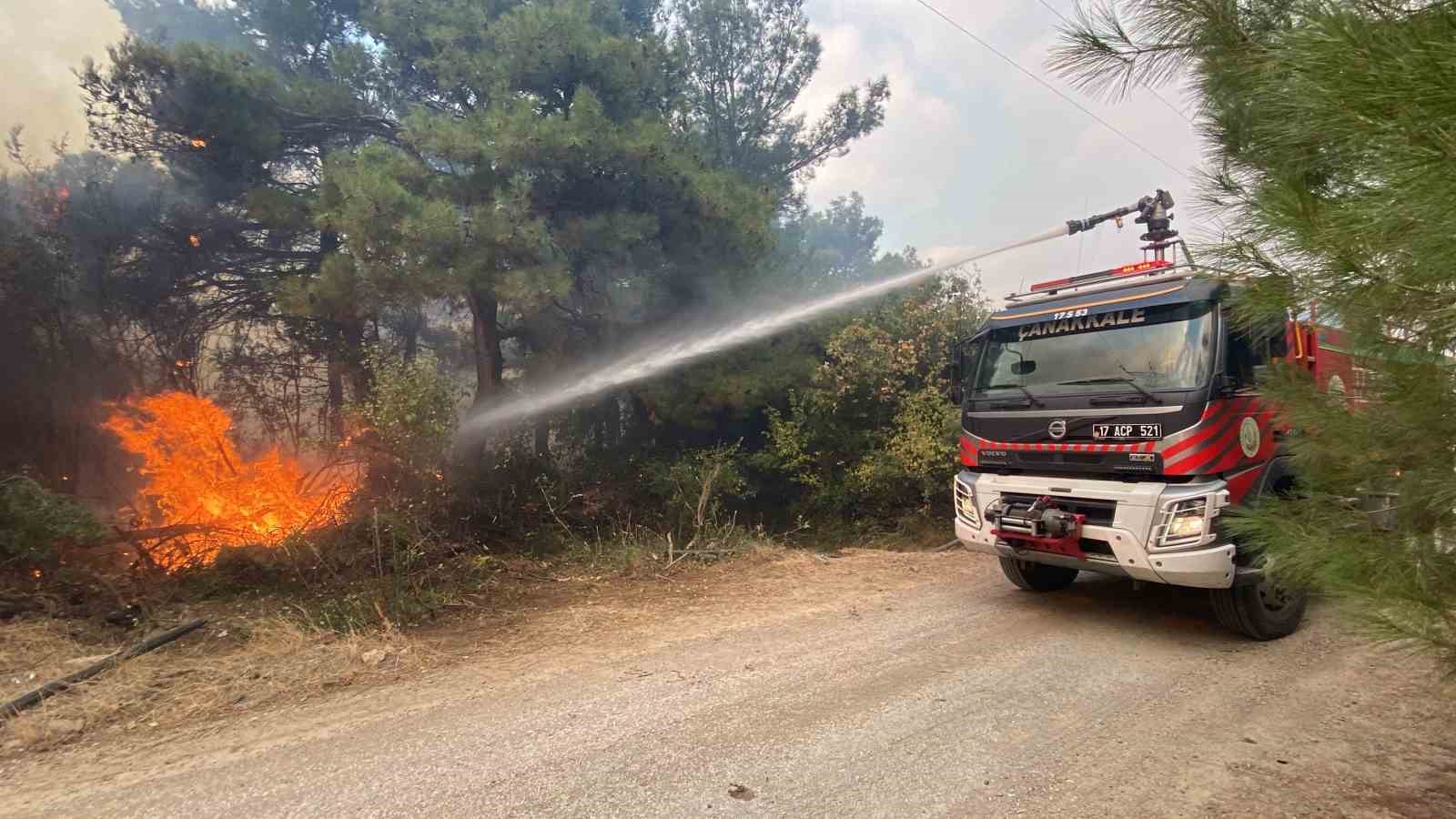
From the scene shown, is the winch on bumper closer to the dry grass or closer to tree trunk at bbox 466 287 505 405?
the dry grass

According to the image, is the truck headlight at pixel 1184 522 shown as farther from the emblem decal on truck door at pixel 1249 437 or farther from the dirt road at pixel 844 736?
the dirt road at pixel 844 736

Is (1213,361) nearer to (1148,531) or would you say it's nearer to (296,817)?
(1148,531)

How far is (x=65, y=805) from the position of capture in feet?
11.3

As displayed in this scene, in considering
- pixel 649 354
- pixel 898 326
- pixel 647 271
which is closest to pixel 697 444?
pixel 649 354

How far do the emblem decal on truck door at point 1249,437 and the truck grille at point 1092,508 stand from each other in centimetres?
103

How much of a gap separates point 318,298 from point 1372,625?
1329cm

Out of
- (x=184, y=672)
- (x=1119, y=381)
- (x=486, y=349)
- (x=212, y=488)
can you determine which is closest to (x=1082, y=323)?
(x=1119, y=381)

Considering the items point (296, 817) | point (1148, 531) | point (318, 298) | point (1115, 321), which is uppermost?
point (318, 298)

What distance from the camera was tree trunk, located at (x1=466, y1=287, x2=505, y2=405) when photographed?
14.7 meters

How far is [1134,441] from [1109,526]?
638mm

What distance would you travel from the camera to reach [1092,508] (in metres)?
5.47

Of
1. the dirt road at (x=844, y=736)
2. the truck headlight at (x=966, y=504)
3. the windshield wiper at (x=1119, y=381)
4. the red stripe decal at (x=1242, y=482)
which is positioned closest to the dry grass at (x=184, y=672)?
the dirt road at (x=844, y=736)

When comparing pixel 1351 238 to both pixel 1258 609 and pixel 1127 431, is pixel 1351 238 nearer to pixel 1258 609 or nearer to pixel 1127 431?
pixel 1127 431

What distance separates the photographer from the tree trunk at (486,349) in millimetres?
14672
